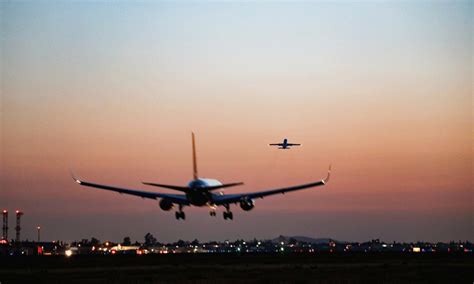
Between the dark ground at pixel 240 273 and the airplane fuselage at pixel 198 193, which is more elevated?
the airplane fuselage at pixel 198 193

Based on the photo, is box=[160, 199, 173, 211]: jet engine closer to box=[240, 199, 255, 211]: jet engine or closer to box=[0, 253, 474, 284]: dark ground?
box=[0, 253, 474, 284]: dark ground

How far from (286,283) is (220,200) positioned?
120 ft

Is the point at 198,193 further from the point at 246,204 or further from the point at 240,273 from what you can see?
the point at 240,273

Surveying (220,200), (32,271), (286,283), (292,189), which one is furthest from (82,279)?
(292,189)

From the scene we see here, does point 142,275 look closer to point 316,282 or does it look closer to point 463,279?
point 316,282

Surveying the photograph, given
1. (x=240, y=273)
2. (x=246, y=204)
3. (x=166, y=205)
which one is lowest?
(x=240, y=273)

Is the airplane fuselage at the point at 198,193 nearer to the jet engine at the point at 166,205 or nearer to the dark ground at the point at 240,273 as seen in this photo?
the jet engine at the point at 166,205

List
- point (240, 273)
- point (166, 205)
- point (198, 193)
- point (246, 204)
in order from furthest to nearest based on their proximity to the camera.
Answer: point (246, 204) < point (166, 205) < point (198, 193) < point (240, 273)

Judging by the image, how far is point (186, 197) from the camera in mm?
98562

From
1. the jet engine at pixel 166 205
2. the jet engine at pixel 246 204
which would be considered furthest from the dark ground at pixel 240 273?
the jet engine at pixel 246 204

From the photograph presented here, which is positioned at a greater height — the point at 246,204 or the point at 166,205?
the point at 166,205

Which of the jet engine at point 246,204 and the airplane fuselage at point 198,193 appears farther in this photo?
the jet engine at point 246,204

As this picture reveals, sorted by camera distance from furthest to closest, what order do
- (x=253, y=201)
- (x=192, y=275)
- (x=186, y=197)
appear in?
(x=253, y=201) → (x=186, y=197) → (x=192, y=275)

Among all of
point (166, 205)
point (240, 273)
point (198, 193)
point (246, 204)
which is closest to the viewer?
point (240, 273)
